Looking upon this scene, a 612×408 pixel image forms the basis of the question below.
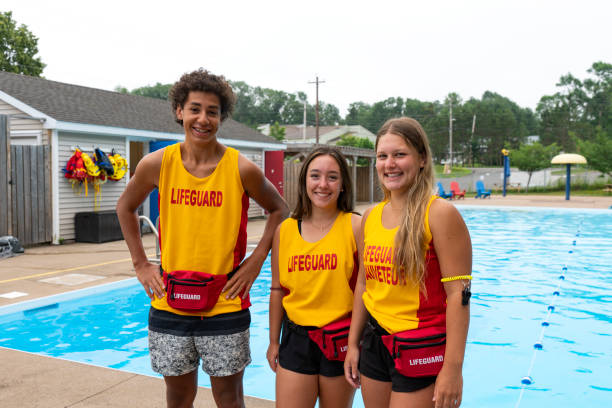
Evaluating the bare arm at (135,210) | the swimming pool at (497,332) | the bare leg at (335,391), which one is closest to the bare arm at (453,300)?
the bare leg at (335,391)

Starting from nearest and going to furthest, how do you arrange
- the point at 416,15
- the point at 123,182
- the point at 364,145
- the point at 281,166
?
the point at 123,182 < the point at 281,166 < the point at 416,15 < the point at 364,145

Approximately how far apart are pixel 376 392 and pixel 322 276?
51 cm

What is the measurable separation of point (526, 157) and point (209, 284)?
3954cm

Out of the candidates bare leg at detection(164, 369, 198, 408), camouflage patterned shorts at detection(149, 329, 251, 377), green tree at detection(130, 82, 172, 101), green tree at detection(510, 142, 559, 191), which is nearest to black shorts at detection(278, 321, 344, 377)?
camouflage patterned shorts at detection(149, 329, 251, 377)

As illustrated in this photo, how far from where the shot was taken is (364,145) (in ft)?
153

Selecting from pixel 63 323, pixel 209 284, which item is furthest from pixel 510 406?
pixel 63 323

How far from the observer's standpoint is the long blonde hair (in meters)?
1.86

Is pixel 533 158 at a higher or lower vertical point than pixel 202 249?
higher

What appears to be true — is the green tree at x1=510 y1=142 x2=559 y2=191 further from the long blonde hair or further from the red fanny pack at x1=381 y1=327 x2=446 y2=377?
the red fanny pack at x1=381 y1=327 x2=446 y2=377

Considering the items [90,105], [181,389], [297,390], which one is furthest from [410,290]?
[90,105]

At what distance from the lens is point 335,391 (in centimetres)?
220

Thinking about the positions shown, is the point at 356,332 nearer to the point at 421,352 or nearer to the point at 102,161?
the point at 421,352

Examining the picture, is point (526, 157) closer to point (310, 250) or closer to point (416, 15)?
point (416, 15)

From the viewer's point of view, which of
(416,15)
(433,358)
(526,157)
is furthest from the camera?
(526,157)
